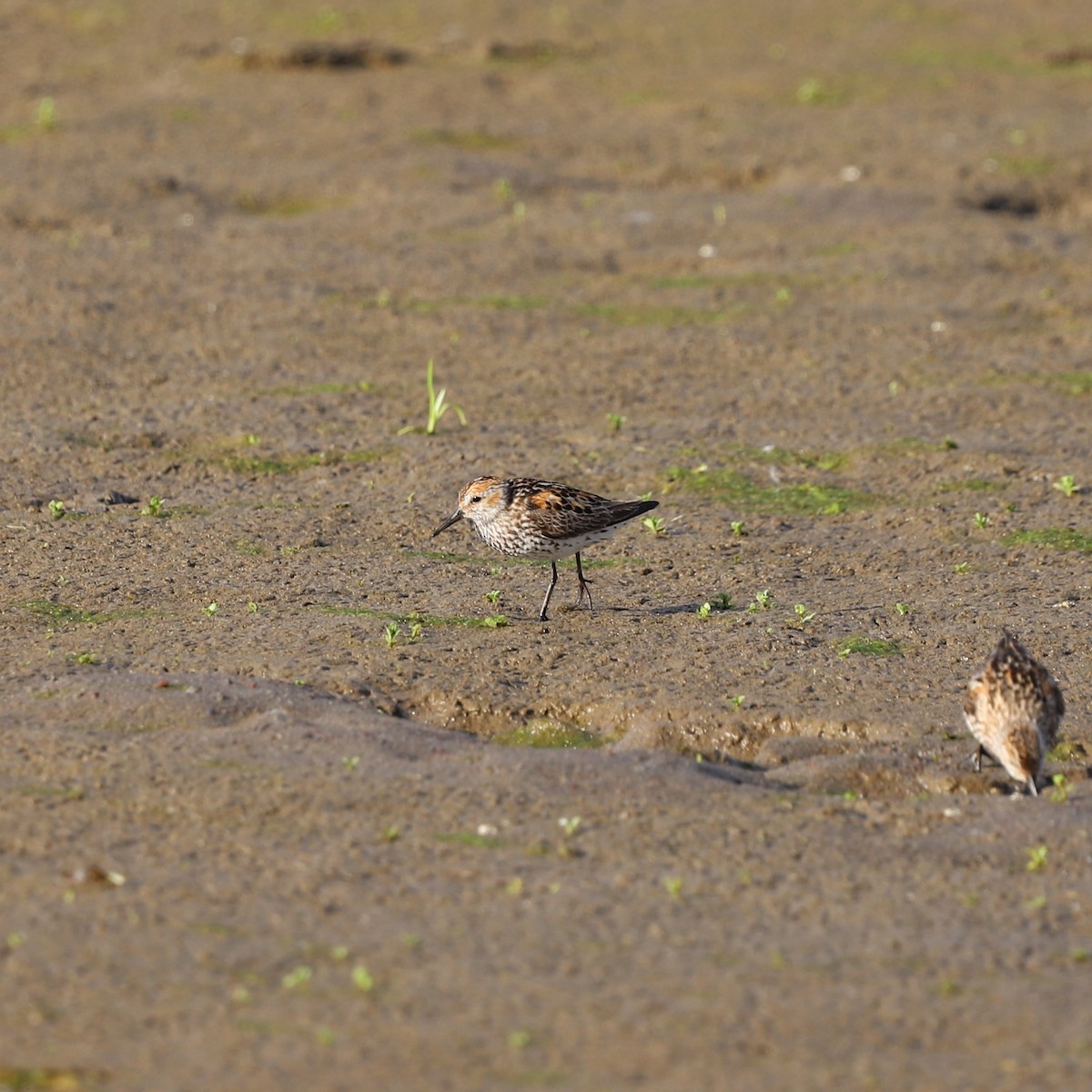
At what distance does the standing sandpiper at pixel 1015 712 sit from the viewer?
8.64m

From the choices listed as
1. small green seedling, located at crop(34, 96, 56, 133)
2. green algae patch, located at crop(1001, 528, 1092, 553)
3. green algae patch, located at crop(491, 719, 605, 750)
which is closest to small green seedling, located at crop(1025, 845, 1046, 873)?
green algae patch, located at crop(491, 719, 605, 750)

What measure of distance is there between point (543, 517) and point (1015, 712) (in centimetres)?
331

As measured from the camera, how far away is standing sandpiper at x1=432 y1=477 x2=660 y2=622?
11031mm

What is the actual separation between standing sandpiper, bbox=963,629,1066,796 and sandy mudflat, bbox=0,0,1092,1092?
0.23 meters

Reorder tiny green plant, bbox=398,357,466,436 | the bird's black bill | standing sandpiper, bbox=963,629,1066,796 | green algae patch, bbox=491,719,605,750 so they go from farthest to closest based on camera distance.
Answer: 1. tiny green plant, bbox=398,357,466,436
2. the bird's black bill
3. green algae patch, bbox=491,719,605,750
4. standing sandpiper, bbox=963,629,1066,796

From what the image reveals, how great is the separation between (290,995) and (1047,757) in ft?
14.3

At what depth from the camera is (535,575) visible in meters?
12.2

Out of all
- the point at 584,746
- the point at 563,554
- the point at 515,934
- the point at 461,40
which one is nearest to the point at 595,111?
the point at 461,40

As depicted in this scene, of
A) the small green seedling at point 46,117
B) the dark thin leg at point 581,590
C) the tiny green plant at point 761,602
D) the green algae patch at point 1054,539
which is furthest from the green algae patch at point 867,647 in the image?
the small green seedling at point 46,117

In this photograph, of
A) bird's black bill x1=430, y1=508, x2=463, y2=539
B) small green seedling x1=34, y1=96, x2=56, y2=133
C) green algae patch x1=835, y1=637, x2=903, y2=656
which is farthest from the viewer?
small green seedling x1=34, y1=96, x2=56, y2=133

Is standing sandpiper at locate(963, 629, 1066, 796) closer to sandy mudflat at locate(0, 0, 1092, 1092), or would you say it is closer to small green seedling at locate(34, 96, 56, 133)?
sandy mudflat at locate(0, 0, 1092, 1092)

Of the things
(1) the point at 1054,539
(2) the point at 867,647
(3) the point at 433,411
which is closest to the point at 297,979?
(2) the point at 867,647

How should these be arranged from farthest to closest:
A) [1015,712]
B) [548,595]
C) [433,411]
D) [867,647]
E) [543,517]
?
[433,411] → [548,595] → [543,517] → [867,647] → [1015,712]

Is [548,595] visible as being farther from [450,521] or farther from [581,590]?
[450,521]
